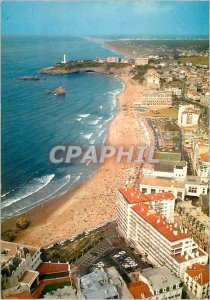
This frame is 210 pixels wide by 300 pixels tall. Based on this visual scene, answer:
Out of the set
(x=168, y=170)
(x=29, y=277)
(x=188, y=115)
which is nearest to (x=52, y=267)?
(x=29, y=277)

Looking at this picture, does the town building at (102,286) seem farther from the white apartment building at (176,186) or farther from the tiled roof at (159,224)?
the white apartment building at (176,186)

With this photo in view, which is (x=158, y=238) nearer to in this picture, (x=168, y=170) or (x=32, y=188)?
(x=168, y=170)

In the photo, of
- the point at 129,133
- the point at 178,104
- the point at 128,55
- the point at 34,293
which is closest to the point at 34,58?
the point at 128,55

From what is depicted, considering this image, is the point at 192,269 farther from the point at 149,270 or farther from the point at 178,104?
the point at 178,104

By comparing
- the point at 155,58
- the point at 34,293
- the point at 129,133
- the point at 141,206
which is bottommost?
the point at 34,293

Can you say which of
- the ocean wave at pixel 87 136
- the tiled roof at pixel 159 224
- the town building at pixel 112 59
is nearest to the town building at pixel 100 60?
the town building at pixel 112 59

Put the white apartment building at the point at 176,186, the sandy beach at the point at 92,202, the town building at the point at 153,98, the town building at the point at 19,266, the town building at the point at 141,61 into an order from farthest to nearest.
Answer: the town building at the point at 153,98 → the town building at the point at 141,61 → the white apartment building at the point at 176,186 → the sandy beach at the point at 92,202 → the town building at the point at 19,266

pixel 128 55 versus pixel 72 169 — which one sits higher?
pixel 128 55
